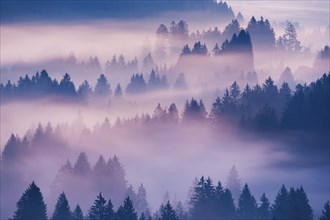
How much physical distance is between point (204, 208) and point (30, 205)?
1983 centimetres

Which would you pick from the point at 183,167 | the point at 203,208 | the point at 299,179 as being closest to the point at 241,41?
the point at 183,167

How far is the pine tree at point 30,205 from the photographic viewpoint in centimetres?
7775

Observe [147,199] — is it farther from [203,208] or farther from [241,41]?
[241,41]

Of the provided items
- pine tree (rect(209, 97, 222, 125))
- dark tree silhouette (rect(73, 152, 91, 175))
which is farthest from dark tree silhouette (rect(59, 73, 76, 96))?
dark tree silhouette (rect(73, 152, 91, 175))

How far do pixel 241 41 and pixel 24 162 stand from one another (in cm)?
7842

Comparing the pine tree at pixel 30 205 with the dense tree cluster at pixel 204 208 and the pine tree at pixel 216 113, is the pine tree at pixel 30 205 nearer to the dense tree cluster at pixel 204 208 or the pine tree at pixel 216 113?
the dense tree cluster at pixel 204 208

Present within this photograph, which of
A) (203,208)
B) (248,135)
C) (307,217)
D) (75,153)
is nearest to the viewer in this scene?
(307,217)

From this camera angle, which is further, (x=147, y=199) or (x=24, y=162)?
(x=24, y=162)

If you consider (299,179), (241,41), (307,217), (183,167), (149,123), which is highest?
(241,41)

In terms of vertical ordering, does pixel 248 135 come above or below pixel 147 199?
above

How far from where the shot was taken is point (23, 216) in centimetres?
7756

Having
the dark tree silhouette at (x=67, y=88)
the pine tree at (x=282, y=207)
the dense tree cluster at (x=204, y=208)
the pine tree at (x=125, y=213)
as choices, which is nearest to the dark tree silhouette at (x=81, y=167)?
the dense tree cluster at (x=204, y=208)

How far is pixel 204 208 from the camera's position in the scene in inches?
3332

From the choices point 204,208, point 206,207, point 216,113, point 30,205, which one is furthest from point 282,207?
point 216,113
